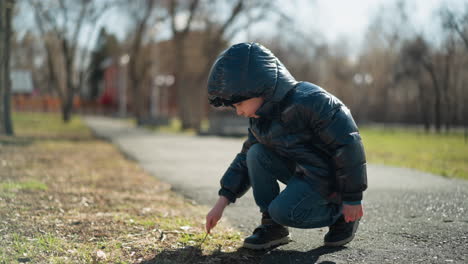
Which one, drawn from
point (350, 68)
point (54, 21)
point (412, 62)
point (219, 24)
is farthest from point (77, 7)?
point (350, 68)

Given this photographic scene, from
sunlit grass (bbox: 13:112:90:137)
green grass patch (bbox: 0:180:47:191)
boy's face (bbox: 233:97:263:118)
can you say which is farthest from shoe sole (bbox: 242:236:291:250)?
sunlit grass (bbox: 13:112:90:137)

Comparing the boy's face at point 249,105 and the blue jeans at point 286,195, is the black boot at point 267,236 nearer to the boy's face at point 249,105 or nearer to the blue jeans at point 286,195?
the blue jeans at point 286,195

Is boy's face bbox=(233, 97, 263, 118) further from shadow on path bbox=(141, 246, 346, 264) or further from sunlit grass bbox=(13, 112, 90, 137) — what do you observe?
sunlit grass bbox=(13, 112, 90, 137)

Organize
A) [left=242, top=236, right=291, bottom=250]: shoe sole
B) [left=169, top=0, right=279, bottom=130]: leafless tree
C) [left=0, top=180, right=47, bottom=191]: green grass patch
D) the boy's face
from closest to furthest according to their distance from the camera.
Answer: the boy's face
[left=242, top=236, right=291, bottom=250]: shoe sole
[left=0, top=180, right=47, bottom=191]: green grass patch
[left=169, top=0, right=279, bottom=130]: leafless tree

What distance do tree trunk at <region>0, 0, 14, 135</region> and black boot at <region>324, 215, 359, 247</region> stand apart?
10.6m

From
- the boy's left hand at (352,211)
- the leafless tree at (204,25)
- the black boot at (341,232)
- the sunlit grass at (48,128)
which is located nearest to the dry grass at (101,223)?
the black boot at (341,232)

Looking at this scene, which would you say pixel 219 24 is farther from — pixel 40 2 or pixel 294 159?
pixel 294 159

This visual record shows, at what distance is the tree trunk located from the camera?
11.4m

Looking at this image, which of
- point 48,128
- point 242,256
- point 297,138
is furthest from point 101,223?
point 48,128

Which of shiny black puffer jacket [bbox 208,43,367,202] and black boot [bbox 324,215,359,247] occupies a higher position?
shiny black puffer jacket [bbox 208,43,367,202]

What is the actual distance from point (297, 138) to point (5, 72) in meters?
12.1

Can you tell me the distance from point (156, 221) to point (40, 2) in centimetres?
1991

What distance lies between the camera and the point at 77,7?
22500 mm

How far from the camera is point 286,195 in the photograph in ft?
8.54
